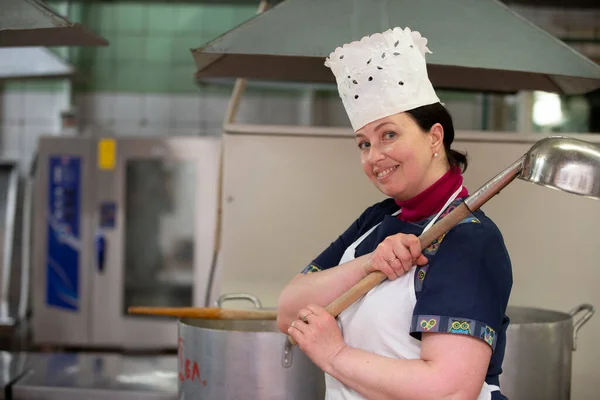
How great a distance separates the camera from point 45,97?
4.95 meters

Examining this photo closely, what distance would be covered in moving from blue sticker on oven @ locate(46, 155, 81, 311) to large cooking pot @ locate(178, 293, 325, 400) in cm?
257

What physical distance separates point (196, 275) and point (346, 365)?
9.70ft

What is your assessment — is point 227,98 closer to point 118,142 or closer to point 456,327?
point 118,142

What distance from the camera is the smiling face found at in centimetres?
111

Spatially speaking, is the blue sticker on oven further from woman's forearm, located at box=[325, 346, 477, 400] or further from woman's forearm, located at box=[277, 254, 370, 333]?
woman's forearm, located at box=[325, 346, 477, 400]

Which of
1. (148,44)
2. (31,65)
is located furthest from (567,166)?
(148,44)

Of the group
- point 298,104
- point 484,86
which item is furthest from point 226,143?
point 298,104

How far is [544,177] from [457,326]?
0.23 metres

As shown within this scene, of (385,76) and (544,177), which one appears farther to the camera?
(385,76)

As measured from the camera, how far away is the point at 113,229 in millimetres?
3926

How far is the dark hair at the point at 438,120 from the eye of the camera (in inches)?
44.4

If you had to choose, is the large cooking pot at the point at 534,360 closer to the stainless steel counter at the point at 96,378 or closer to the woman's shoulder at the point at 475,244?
the woman's shoulder at the point at 475,244

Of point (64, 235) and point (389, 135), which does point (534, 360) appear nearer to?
point (389, 135)

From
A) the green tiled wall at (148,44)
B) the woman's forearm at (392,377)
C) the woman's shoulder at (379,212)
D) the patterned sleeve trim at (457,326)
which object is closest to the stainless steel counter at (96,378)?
the woman's shoulder at (379,212)
